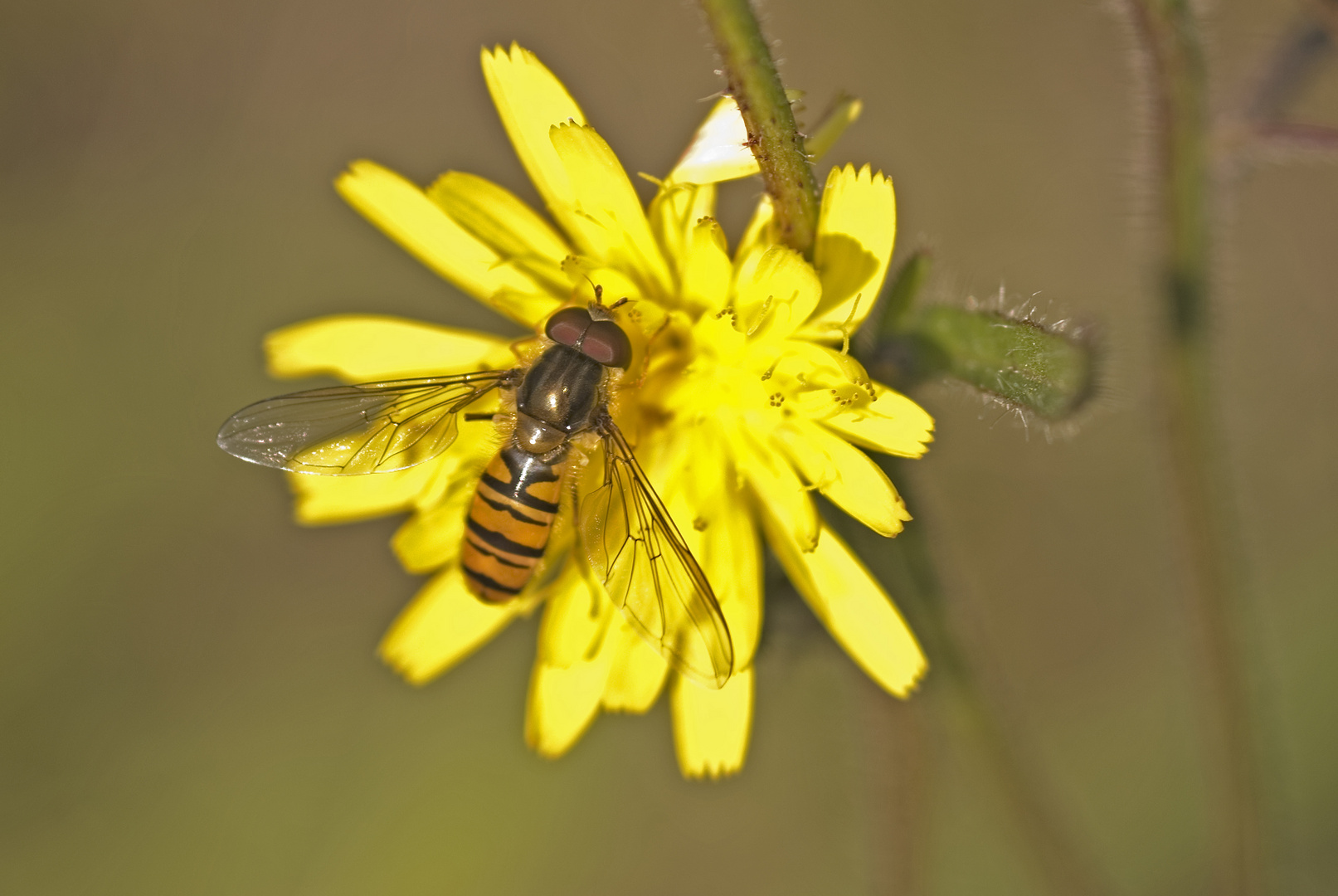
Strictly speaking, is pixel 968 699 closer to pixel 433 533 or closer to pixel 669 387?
pixel 669 387

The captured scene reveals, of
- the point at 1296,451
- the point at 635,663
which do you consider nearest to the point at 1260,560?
the point at 1296,451

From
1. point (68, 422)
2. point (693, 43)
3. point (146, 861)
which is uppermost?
point (693, 43)

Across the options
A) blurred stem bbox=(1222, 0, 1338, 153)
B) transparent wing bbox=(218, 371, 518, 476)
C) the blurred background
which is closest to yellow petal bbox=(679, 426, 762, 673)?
transparent wing bbox=(218, 371, 518, 476)

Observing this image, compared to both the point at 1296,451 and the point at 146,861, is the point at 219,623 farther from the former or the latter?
the point at 1296,451

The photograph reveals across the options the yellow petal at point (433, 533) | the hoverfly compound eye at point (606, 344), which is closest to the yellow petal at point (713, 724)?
the yellow petal at point (433, 533)

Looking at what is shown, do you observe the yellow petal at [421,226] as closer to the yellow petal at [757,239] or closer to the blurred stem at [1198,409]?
the yellow petal at [757,239]

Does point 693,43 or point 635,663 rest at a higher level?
point 693,43
